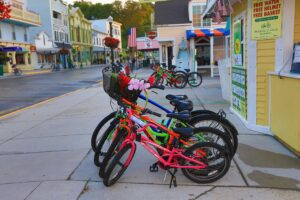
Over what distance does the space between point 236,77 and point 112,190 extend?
4070 millimetres

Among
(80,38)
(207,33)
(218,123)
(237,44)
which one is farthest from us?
(80,38)

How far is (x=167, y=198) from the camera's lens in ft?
10.8

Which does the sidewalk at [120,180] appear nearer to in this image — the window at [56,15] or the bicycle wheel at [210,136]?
the bicycle wheel at [210,136]

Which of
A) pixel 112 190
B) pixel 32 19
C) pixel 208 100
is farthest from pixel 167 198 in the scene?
pixel 32 19

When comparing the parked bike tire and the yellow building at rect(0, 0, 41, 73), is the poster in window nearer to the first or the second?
the parked bike tire

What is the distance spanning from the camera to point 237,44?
638 cm

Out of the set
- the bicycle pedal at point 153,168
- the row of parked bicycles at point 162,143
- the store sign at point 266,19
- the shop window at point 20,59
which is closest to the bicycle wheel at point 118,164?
the row of parked bicycles at point 162,143

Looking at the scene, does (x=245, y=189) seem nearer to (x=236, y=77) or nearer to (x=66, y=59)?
(x=236, y=77)

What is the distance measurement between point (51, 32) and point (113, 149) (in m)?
44.3

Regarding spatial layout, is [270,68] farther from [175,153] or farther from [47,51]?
[47,51]

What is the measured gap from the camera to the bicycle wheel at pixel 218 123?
13.0 feet

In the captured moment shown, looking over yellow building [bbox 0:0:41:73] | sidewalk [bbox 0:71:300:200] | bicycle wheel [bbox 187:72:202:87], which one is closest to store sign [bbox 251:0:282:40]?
sidewalk [bbox 0:71:300:200]

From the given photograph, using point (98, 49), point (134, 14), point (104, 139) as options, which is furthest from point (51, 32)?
point (104, 139)

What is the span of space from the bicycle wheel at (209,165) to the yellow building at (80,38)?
4771 centimetres
